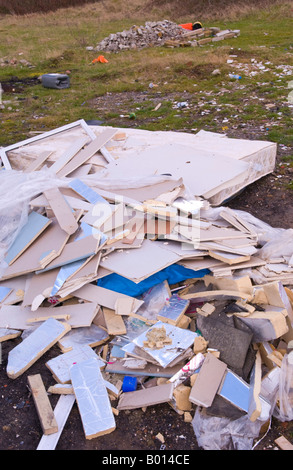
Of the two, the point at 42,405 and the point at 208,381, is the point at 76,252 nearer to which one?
the point at 42,405

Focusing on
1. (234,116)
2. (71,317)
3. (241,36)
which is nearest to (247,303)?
(71,317)

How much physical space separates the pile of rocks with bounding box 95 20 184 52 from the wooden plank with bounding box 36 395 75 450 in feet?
46.7

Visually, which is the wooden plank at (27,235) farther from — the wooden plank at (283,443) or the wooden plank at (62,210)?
the wooden plank at (283,443)

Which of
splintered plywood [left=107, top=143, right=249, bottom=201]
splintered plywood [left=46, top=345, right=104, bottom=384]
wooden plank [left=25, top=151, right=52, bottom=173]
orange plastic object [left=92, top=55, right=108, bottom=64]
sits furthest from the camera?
orange plastic object [left=92, top=55, right=108, bottom=64]

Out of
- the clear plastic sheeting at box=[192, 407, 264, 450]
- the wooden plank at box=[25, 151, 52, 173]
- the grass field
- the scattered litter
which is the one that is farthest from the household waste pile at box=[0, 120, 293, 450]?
the scattered litter

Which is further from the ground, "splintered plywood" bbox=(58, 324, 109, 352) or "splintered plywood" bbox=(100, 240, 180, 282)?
"splintered plywood" bbox=(100, 240, 180, 282)

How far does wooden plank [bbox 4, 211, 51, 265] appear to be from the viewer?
12.9ft

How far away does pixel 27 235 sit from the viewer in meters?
4.03

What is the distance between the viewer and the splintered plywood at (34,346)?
3.25m

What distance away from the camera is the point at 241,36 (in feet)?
48.6

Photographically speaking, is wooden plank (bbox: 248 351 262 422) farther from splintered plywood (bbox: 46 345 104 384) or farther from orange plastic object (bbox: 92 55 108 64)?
orange plastic object (bbox: 92 55 108 64)

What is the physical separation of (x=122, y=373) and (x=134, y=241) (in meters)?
1.24

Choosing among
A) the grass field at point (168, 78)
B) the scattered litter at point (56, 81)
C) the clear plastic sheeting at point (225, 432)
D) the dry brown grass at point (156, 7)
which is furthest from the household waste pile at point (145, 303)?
the dry brown grass at point (156, 7)

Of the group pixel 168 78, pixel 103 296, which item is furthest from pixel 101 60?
pixel 103 296
